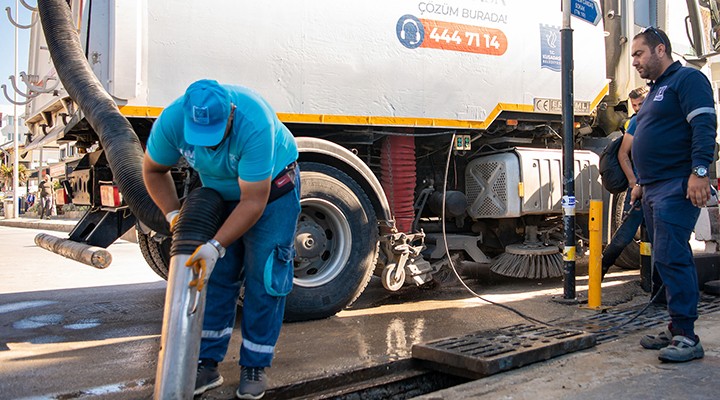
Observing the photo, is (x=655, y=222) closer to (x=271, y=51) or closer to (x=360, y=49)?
(x=360, y=49)

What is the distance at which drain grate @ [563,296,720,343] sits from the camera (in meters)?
3.86

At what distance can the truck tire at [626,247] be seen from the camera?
20.0ft

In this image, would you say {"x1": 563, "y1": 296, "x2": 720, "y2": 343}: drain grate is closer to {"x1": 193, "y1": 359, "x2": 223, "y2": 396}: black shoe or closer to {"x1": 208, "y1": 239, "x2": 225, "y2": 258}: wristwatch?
{"x1": 193, "y1": 359, "x2": 223, "y2": 396}: black shoe

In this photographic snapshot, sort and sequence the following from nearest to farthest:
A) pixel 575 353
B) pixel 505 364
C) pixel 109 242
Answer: pixel 505 364
pixel 575 353
pixel 109 242

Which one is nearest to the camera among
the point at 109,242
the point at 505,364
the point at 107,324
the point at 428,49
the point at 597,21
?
the point at 505,364

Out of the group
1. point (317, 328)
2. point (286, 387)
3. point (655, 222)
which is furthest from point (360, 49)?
point (286, 387)

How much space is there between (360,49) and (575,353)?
2.56 meters

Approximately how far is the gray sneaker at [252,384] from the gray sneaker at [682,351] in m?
2.03

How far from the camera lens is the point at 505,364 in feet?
9.95

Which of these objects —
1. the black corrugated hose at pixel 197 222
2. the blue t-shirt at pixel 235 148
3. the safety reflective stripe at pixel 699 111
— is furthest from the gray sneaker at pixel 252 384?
the safety reflective stripe at pixel 699 111

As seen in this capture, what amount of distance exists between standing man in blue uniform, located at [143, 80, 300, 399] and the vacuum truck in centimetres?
57

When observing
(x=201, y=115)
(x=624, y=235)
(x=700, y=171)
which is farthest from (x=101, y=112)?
(x=624, y=235)

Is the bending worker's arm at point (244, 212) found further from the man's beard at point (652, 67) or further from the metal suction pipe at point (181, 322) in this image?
the man's beard at point (652, 67)

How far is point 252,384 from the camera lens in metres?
2.69
